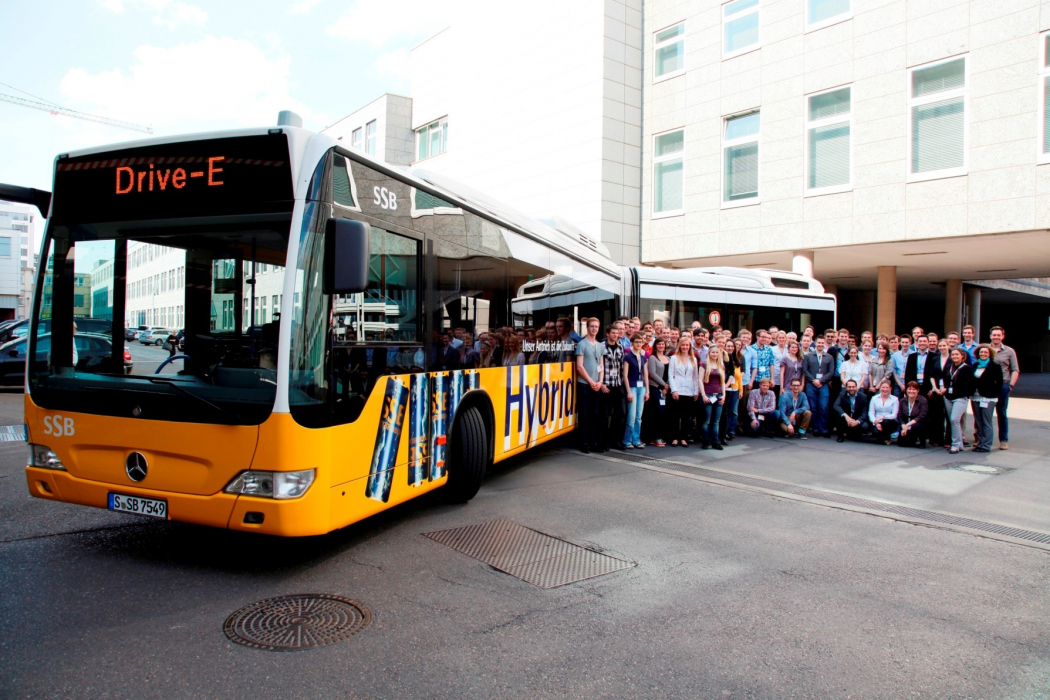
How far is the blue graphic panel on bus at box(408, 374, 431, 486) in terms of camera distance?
5590mm

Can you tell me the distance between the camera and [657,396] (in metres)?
10.9

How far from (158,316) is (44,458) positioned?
1297 mm

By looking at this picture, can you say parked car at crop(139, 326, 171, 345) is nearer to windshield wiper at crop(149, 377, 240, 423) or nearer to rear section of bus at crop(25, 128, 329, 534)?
rear section of bus at crop(25, 128, 329, 534)

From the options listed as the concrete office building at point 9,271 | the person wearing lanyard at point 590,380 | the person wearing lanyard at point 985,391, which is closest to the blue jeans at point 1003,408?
the person wearing lanyard at point 985,391

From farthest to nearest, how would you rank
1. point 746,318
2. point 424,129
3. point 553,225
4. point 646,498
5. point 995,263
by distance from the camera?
point 424,129 → point 995,263 → point 746,318 → point 553,225 → point 646,498

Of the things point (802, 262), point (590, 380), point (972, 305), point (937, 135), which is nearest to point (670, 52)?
point (802, 262)

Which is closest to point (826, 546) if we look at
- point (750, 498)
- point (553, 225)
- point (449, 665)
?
point (750, 498)

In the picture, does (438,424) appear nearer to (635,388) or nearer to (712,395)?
(635,388)

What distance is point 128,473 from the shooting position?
4.65 m

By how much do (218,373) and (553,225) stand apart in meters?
6.34

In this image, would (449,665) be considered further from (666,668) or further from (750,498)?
(750,498)

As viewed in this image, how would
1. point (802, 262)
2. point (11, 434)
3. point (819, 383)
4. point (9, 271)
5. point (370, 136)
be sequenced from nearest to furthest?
point (11, 434)
point (819, 383)
point (802, 262)
point (370, 136)
point (9, 271)

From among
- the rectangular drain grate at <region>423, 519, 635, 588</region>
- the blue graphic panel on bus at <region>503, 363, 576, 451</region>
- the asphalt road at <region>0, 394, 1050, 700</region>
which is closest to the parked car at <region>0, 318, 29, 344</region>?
the asphalt road at <region>0, 394, 1050, 700</region>

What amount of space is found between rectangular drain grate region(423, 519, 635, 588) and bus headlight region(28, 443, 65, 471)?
2.62 metres
